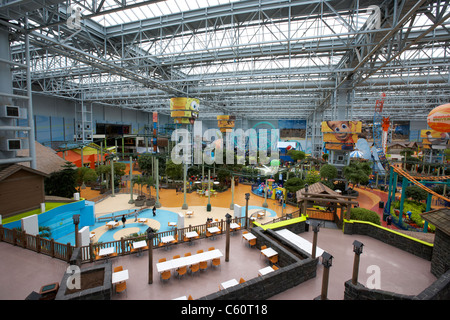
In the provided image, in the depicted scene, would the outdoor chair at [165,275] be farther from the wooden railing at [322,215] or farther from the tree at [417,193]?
the tree at [417,193]

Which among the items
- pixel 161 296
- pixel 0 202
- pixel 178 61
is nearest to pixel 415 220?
pixel 161 296

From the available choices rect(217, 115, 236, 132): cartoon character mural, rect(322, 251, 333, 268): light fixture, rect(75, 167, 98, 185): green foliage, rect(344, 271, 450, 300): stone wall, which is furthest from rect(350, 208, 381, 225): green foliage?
rect(75, 167, 98, 185): green foliage

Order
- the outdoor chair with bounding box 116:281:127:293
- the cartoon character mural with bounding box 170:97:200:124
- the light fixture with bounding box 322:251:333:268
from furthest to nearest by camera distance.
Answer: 1. the cartoon character mural with bounding box 170:97:200:124
2. the outdoor chair with bounding box 116:281:127:293
3. the light fixture with bounding box 322:251:333:268

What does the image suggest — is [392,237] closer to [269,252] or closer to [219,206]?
[269,252]

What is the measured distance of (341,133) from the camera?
23828 millimetres

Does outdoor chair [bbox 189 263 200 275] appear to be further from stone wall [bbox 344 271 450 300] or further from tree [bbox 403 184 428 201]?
tree [bbox 403 184 428 201]

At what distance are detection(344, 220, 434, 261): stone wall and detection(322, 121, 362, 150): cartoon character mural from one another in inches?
544

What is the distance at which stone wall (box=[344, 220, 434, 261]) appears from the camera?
10055 mm

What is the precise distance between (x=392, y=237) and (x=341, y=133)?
14.7 meters

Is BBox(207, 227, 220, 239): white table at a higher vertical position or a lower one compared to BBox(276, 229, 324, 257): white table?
lower

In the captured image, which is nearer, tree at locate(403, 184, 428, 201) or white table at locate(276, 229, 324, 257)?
white table at locate(276, 229, 324, 257)

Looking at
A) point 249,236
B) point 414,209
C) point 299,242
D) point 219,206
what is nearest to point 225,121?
point 219,206

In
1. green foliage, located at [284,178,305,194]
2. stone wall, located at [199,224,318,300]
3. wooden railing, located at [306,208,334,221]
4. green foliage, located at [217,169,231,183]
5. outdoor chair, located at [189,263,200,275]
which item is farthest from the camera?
green foliage, located at [217,169,231,183]
